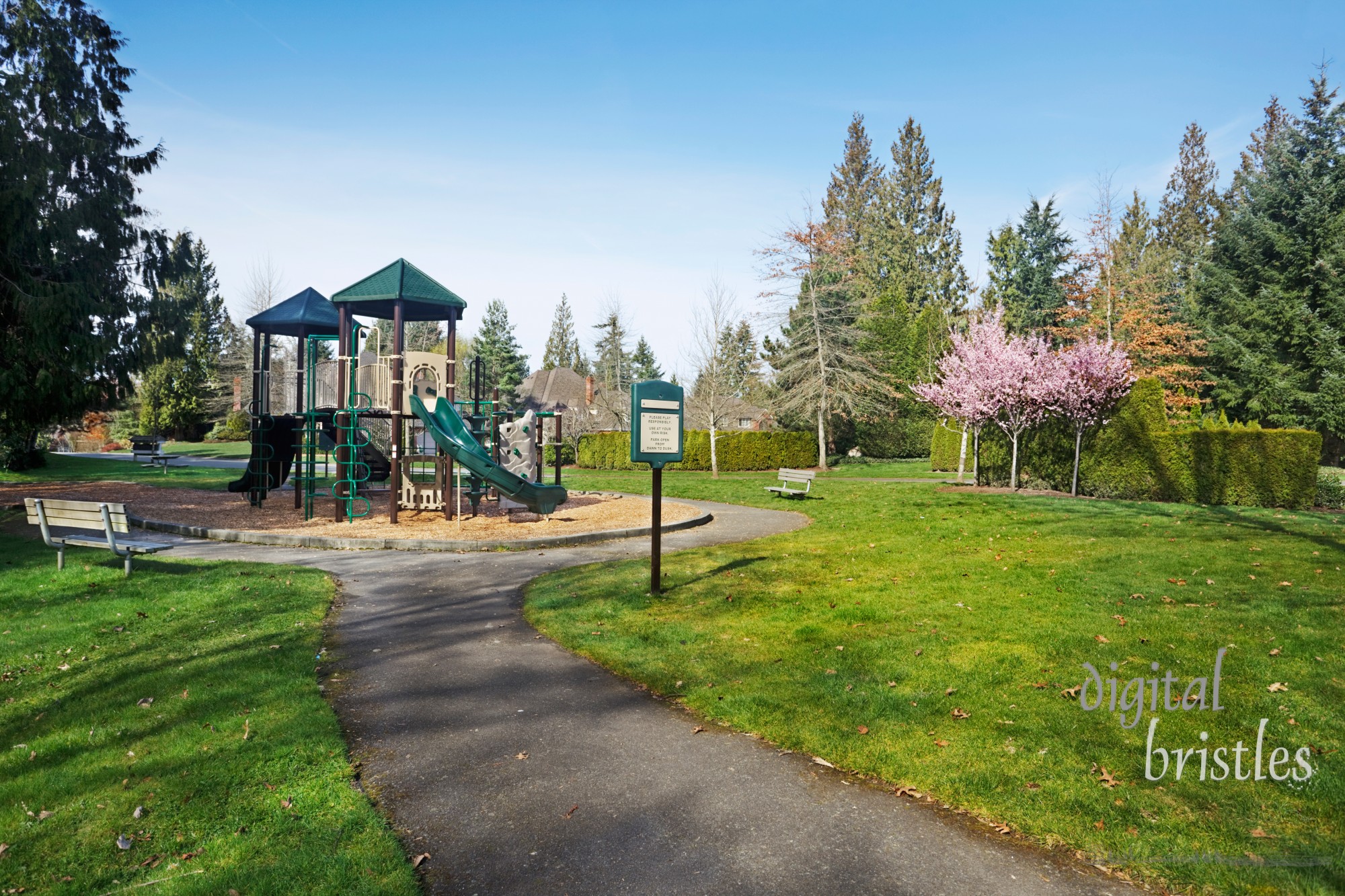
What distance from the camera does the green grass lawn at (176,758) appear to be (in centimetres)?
322

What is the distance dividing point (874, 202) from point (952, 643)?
62164mm

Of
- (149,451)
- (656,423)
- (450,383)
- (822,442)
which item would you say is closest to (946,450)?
(822,442)

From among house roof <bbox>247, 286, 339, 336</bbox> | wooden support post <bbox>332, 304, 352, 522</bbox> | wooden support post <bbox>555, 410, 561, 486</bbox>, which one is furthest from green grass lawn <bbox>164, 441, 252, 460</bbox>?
wooden support post <bbox>555, 410, 561, 486</bbox>

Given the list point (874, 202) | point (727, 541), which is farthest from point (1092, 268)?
point (727, 541)

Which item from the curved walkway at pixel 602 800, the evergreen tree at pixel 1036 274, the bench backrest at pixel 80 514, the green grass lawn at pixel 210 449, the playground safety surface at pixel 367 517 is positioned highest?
the evergreen tree at pixel 1036 274

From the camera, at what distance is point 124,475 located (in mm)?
25562

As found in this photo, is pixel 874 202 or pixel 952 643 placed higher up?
pixel 874 202

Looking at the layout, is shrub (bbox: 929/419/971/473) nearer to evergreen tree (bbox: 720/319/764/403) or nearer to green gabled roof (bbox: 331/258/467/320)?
evergreen tree (bbox: 720/319/764/403)

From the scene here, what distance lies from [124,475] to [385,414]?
16476 millimetres

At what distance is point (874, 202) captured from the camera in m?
62.5

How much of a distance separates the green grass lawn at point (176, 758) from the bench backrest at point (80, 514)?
4.69 feet

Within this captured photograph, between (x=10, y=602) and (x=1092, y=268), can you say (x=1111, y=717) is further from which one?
(x=1092, y=268)

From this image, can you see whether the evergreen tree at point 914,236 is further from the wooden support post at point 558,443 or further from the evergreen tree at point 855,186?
the wooden support post at point 558,443

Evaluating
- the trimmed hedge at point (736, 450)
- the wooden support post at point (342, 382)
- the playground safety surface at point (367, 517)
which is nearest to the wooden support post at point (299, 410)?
the playground safety surface at point (367, 517)
